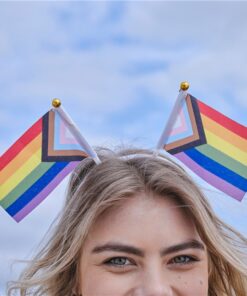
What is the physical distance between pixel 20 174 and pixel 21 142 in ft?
0.56

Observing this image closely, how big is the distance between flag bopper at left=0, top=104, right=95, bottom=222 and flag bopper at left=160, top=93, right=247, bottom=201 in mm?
476

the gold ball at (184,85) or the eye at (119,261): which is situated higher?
the gold ball at (184,85)

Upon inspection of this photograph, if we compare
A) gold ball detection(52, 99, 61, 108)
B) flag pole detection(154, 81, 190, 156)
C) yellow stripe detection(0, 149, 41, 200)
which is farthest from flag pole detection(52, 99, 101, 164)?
flag pole detection(154, 81, 190, 156)

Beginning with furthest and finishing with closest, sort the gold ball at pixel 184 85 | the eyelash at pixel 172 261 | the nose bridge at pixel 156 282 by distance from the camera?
the gold ball at pixel 184 85, the eyelash at pixel 172 261, the nose bridge at pixel 156 282

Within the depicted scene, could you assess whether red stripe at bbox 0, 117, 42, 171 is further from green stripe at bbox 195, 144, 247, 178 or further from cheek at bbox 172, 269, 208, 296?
cheek at bbox 172, 269, 208, 296

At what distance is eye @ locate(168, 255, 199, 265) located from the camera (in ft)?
8.56

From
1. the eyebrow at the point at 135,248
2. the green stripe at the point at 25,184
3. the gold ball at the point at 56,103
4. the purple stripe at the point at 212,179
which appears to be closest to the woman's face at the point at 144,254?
the eyebrow at the point at 135,248

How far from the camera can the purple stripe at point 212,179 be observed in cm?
307

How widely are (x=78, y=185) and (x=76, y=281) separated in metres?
0.49

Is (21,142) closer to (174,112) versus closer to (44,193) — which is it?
(44,193)

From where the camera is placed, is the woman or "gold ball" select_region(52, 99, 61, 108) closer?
the woman

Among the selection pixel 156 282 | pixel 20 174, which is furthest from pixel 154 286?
pixel 20 174

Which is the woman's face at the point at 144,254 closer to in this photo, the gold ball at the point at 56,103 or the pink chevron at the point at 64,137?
the pink chevron at the point at 64,137

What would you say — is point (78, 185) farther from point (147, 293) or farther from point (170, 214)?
point (147, 293)
